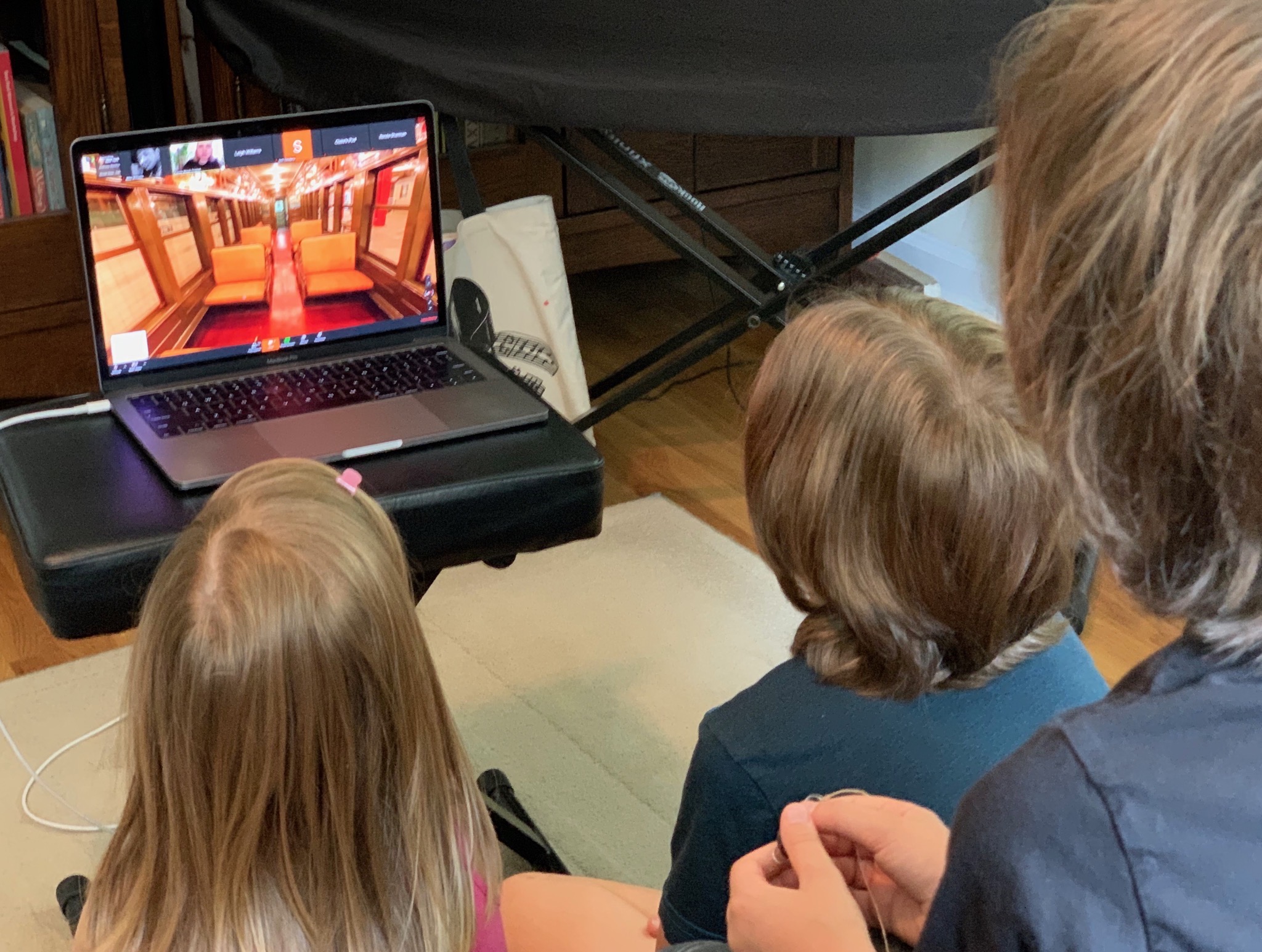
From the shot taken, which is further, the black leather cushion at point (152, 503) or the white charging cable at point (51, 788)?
the white charging cable at point (51, 788)

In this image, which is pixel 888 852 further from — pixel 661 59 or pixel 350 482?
pixel 661 59

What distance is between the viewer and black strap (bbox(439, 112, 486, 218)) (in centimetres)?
186

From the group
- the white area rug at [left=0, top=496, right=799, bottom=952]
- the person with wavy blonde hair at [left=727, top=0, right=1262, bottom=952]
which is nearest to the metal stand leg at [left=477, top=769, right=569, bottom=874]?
the white area rug at [left=0, top=496, right=799, bottom=952]

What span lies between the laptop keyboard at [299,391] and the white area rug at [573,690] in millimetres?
511

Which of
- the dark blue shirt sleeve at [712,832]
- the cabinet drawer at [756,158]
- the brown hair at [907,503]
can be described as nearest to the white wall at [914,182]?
the cabinet drawer at [756,158]

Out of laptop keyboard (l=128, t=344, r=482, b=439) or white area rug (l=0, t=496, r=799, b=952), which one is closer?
laptop keyboard (l=128, t=344, r=482, b=439)

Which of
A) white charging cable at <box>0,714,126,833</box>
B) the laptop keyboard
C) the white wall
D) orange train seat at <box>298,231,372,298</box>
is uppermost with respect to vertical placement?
orange train seat at <box>298,231,372,298</box>

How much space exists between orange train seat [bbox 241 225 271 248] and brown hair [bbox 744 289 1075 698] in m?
0.59

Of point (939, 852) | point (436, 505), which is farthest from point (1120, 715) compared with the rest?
point (436, 505)

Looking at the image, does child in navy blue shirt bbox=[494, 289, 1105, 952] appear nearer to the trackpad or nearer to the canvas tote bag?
the trackpad

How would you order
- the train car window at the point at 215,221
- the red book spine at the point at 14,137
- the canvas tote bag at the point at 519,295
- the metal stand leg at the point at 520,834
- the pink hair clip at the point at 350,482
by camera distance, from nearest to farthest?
the pink hair clip at the point at 350,482
the train car window at the point at 215,221
the metal stand leg at the point at 520,834
the red book spine at the point at 14,137
the canvas tote bag at the point at 519,295

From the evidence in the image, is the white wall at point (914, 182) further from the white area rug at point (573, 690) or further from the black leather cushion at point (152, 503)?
the black leather cushion at point (152, 503)

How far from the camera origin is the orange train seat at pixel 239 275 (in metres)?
1.29

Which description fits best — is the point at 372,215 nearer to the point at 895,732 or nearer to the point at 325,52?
the point at 325,52
